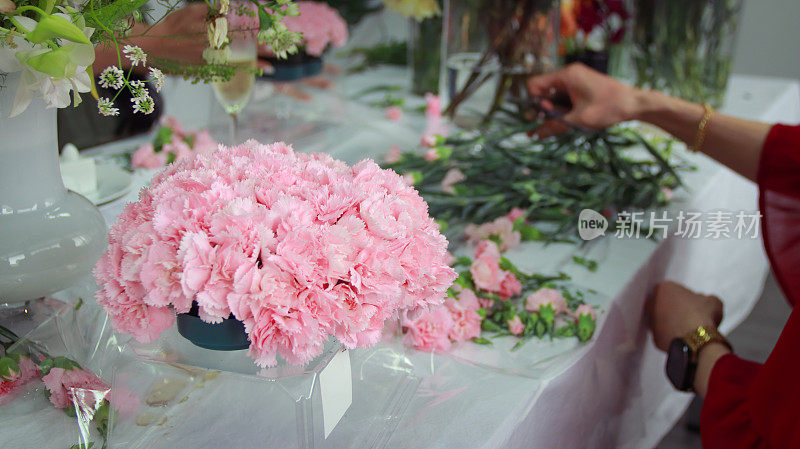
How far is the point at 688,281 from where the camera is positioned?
120 centimetres

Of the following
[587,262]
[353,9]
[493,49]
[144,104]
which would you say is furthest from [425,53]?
[144,104]

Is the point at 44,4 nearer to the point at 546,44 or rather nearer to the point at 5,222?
the point at 5,222

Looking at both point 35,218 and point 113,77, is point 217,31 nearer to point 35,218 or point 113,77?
point 113,77

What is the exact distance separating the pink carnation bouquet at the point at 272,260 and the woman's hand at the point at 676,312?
22.8 inches

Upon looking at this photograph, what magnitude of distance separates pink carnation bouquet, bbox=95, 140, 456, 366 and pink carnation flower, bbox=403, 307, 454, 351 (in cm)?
17

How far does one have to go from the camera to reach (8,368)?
0.57 meters

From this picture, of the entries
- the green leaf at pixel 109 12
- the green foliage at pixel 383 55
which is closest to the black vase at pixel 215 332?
the green leaf at pixel 109 12

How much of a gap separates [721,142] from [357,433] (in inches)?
33.7

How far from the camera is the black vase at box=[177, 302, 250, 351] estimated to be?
1.59ft

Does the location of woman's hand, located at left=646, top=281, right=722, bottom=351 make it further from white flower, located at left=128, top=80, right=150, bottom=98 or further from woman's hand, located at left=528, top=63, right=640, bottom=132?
white flower, located at left=128, top=80, right=150, bottom=98

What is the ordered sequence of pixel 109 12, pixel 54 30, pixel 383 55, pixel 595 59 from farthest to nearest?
pixel 383 55 < pixel 595 59 < pixel 109 12 < pixel 54 30

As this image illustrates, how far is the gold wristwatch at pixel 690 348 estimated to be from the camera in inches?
36.3

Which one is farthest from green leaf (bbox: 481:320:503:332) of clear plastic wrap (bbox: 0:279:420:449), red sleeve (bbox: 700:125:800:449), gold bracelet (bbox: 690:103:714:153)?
gold bracelet (bbox: 690:103:714:153)

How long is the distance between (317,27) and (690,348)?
890mm
